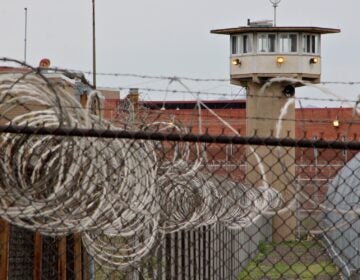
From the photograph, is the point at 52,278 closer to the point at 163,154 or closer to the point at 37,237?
the point at 37,237

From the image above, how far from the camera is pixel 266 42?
54719 mm

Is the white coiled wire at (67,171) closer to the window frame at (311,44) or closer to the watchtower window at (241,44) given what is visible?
the watchtower window at (241,44)

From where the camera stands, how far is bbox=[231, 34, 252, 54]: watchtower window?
5417cm

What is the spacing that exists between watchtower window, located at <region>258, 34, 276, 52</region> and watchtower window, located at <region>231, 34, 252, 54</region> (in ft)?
1.35

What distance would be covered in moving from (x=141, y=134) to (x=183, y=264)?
754 cm

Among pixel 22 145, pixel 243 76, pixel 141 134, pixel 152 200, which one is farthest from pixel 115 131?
pixel 243 76

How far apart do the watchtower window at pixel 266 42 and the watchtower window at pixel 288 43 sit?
1.09 feet

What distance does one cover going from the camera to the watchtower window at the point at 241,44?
54172 millimetres

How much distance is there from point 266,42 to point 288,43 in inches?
34.6

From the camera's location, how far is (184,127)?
10766mm

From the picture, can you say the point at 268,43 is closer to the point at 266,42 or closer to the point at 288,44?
the point at 266,42

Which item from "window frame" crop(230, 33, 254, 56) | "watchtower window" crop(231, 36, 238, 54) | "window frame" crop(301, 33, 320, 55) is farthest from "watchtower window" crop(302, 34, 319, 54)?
"watchtower window" crop(231, 36, 238, 54)

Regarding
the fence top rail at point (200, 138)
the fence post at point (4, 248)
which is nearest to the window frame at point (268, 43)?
the fence post at point (4, 248)

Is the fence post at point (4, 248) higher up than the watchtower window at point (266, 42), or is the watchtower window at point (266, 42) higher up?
the watchtower window at point (266, 42)
